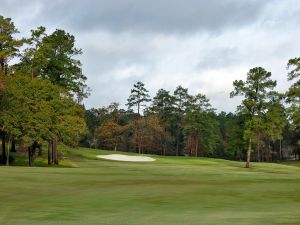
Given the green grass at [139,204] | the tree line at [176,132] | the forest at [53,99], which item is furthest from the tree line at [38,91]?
the tree line at [176,132]

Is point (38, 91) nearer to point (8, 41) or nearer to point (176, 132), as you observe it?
point (8, 41)

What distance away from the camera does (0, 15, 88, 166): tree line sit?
45.4 meters

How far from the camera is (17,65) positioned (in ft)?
177

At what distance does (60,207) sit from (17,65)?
142 feet

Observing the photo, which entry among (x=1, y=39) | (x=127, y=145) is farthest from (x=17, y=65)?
(x=127, y=145)

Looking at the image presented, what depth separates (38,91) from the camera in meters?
46.7

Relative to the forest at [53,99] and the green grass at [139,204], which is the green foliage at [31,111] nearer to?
the forest at [53,99]

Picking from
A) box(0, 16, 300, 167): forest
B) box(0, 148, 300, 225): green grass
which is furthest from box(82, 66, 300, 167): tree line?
box(0, 148, 300, 225): green grass

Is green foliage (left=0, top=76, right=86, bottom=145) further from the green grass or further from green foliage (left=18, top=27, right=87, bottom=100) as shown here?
the green grass

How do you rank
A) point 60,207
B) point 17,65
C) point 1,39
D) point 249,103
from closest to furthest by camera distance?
point 60,207 → point 1,39 → point 17,65 → point 249,103

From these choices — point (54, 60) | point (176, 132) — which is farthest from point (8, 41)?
point (176, 132)

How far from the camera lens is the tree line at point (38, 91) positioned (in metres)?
45.4

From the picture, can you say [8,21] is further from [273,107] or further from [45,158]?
[273,107]

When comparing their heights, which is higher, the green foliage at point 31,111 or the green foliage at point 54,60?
the green foliage at point 54,60
